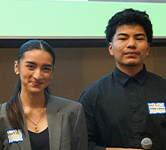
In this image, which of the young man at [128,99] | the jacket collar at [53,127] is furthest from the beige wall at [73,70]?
the jacket collar at [53,127]

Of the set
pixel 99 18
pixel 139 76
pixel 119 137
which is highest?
pixel 99 18

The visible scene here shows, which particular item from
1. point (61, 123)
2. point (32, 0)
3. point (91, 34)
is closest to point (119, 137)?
point (61, 123)

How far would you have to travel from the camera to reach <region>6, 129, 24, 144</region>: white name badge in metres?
1.32

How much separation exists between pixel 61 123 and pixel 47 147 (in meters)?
0.16

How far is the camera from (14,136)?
1.32 meters

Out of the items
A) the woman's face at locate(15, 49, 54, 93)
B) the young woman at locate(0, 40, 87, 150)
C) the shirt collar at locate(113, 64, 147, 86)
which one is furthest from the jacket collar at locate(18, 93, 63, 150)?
the shirt collar at locate(113, 64, 147, 86)

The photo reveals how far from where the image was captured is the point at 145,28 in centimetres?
160

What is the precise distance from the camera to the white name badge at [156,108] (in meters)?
1.53

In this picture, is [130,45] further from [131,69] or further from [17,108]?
[17,108]

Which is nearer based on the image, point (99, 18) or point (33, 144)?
point (33, 144)

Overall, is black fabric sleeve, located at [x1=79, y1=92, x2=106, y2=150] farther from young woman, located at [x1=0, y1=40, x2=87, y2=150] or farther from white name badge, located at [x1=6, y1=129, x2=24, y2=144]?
white name badge, located at [x1=6, y1=129, x2=24, y2=144]

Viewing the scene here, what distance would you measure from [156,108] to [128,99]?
0.64ft

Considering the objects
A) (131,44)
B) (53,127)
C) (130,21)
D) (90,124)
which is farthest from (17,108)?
(130,21)

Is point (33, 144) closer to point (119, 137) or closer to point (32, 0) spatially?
point (119, 137)
